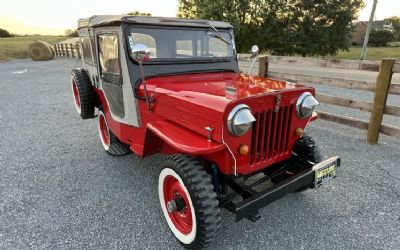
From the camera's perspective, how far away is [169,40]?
340 cm

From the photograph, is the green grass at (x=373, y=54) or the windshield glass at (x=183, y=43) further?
the green grass at (x=373, y=54)

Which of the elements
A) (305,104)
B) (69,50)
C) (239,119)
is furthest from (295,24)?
(239,119)

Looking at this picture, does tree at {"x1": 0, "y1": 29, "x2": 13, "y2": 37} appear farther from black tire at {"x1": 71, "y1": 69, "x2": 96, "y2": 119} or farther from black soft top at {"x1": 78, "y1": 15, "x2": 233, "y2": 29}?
black soft top at {"x1": 78, "y1": 15, "x2": 233, "y2": 29}

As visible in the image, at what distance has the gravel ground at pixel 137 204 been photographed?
279 cm

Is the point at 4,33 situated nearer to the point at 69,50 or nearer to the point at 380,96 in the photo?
the point at 69,50

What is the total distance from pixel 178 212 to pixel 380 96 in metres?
3.86

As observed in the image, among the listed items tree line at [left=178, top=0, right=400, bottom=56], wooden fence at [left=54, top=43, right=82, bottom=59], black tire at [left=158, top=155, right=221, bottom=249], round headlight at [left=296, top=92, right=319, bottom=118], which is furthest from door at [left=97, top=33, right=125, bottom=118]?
tree line at [left=178, top=0, right=400, bottom=56]

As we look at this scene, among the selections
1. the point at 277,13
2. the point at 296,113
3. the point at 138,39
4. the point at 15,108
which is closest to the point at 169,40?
the point at 138,39

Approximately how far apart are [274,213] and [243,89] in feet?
4.62

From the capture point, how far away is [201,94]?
2680 mm

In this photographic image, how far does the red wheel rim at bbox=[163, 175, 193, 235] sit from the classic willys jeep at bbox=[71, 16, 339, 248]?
10 millimetres

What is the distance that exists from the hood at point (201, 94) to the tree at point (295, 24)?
20.0 m

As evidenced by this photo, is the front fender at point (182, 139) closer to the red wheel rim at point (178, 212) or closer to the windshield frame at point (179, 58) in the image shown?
the red wheel rim at point (178, 212)

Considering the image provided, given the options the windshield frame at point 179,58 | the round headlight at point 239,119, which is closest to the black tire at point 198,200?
the round headlight at point 239,119
